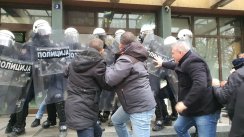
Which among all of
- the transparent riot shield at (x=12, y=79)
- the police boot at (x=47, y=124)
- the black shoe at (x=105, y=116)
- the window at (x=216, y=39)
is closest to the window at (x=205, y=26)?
the window at (x=216, y=39)

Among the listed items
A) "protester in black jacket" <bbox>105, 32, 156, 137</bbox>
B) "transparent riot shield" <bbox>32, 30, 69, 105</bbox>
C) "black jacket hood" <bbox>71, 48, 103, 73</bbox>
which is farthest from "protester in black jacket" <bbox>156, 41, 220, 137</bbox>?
"transparent riot shield" <bbox>32, 30, 69, 105</bbox>

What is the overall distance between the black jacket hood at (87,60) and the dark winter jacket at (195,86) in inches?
44.7

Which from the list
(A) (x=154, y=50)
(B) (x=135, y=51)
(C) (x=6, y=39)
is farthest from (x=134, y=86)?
(C) (x=6, y=39)

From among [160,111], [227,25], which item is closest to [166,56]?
[160,111]

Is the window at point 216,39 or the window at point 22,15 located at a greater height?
the window at point 22,15

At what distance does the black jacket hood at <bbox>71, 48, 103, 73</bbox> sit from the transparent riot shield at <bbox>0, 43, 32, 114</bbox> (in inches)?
69.1

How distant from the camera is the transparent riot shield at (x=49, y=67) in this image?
5418mm

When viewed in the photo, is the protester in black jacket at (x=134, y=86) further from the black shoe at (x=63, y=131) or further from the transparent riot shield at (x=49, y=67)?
the transparent riot shield at (x=49, y=67)

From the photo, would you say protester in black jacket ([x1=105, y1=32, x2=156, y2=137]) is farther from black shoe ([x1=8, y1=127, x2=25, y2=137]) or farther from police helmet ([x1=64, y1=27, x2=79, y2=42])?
black shoe ([x1=8, y1=127, x2=25, y2=137])

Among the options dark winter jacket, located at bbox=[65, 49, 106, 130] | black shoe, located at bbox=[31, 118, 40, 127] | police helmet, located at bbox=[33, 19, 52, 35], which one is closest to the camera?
dark winter jacket, located at bbox=[65, 49, 106, 130]

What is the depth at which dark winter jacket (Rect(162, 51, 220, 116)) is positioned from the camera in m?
4.01

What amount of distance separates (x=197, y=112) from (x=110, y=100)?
2249 millimetres

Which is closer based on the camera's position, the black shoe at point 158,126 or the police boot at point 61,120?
the police boot at point 61,120

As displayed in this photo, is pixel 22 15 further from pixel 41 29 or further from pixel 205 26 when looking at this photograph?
pixel 205 26
